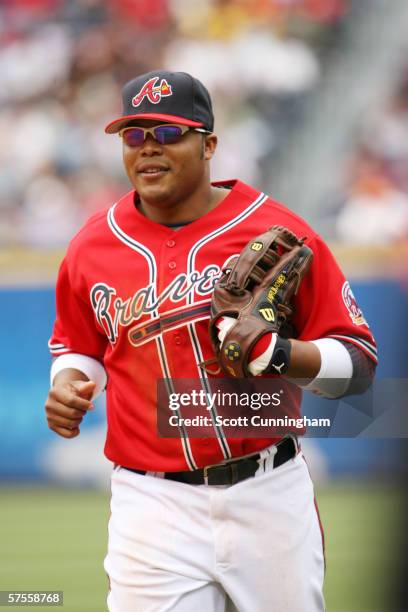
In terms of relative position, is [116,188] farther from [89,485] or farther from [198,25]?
[89,485]

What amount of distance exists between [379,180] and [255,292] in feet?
23.0

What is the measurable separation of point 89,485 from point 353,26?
17.3 ft

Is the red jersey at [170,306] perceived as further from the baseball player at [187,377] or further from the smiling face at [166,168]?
the smiling face at [166,168]

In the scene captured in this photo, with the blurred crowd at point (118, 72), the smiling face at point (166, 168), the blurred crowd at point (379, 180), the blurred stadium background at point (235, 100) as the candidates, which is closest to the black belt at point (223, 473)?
the smiling face at point (166, 168)

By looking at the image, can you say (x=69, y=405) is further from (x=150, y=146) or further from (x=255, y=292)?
(x=150, y=146)

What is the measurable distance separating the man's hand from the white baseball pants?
0.30 meters

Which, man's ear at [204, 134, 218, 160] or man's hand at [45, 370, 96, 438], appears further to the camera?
man's ear at [204, 134, 218, 160]

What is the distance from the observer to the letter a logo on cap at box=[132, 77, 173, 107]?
3.15m

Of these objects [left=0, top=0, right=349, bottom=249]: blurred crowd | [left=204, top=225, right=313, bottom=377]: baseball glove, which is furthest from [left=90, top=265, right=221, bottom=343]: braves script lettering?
[left=0, top=0, right=349, bottom=249]: blurred crowd

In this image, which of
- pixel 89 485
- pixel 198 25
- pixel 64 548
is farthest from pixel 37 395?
pixel 198 25

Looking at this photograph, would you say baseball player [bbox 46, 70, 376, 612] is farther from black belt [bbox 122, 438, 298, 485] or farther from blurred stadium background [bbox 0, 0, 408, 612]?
blurred stadium background [bbox 0, 0, 408, 612]

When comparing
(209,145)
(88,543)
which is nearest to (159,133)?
(209,145)

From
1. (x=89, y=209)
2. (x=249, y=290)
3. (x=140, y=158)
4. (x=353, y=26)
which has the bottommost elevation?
(x=249, y=290)

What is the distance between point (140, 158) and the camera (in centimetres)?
313
